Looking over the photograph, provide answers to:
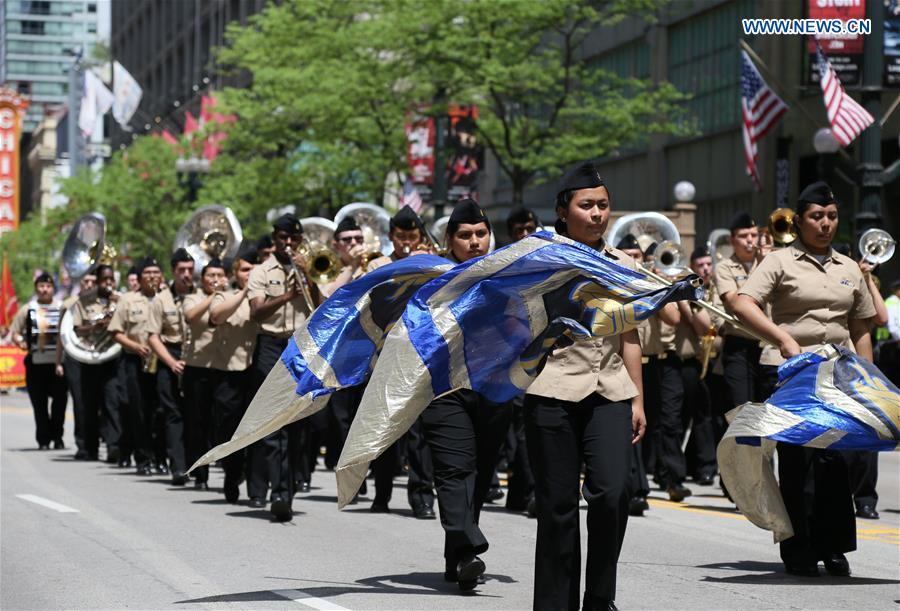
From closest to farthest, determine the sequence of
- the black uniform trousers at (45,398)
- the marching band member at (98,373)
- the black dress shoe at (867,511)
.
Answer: the black dress shoe at (867,511)
the marching band member at (98,373)
the black uniform trousers at (45,398)

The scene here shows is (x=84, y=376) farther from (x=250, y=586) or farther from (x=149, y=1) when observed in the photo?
(x=149, y=1)

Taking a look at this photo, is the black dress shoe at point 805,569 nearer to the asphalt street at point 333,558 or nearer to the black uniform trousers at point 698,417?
the asphalt street at point 333,558

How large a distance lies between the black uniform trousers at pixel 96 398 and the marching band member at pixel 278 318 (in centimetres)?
669

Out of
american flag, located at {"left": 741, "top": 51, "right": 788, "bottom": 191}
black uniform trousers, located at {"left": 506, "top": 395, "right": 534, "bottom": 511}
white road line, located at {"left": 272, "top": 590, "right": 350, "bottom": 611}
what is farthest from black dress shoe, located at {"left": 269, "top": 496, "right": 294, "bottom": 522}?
american flag, located at {"left": 741, "top": 51, "right": 788, "bottom": 191}

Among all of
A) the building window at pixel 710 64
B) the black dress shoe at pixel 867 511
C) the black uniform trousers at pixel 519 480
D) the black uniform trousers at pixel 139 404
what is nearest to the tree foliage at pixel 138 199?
the building window at pixel 710 64

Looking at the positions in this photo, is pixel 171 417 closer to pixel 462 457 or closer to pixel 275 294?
pixel 275 294

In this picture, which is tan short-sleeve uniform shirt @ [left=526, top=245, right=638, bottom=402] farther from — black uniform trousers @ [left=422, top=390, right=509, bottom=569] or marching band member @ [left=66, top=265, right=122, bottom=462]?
marching band member @ [left=66, top=265, right=122, bottom=462]

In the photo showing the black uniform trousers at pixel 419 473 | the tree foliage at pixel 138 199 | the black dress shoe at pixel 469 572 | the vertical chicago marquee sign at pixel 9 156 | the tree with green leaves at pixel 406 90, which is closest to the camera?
the black dress shoe at pixel 469 572

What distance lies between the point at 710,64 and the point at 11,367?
16101mm

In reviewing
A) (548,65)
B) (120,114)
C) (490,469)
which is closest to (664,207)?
(548,65)

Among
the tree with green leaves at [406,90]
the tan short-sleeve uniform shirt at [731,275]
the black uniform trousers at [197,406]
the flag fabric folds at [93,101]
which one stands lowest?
the black uniform trousers at [197,406]

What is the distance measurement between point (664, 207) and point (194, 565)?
103 ft

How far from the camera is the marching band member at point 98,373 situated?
19859 millimetres

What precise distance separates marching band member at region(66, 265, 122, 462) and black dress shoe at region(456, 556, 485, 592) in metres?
11.0
